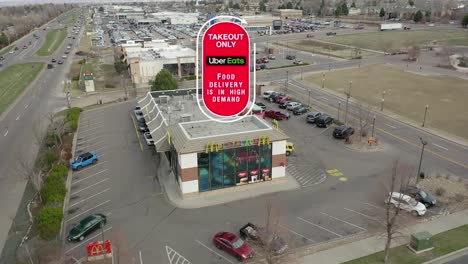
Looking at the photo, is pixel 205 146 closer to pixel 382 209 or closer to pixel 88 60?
pixel 382 209

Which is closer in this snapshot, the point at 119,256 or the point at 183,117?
the point at 119,256

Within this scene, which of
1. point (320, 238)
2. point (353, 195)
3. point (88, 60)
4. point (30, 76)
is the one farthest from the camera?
point (88, 60)

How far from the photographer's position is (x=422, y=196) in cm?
2544

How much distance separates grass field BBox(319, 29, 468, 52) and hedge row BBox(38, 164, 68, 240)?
86877 mm

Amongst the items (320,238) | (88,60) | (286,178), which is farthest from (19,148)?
(88,60)

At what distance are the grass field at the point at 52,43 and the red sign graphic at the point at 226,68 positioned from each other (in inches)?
4067

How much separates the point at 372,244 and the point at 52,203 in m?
21.0

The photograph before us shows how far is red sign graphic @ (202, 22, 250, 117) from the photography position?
10.9 meters

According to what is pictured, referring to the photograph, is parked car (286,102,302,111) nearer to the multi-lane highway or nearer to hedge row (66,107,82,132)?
hedge row (66,107,82,132)

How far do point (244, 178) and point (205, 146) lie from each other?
14.3 ft

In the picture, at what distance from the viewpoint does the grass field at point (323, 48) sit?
8862 centimetres

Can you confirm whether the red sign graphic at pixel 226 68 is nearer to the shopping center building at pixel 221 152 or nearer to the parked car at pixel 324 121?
the shopping center building at pixel 221 152

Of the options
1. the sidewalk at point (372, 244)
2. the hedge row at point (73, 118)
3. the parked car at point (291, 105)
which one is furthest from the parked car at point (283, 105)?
the sidewalk at point (372, 244)

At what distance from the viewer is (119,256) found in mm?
20375
